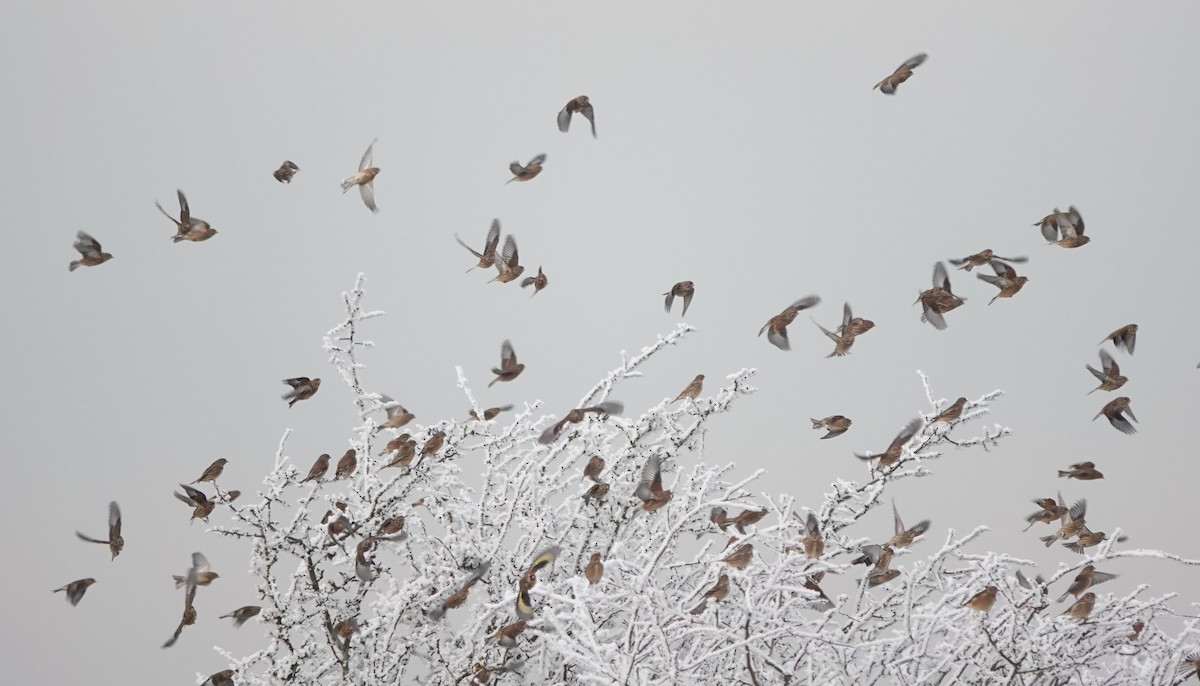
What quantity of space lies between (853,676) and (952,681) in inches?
25.5

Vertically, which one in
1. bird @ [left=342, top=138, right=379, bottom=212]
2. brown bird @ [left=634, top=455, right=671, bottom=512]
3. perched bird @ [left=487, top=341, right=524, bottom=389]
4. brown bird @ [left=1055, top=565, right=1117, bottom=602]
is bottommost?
brown bird @ [left=1055, top=565, right=1117, bottom=602]

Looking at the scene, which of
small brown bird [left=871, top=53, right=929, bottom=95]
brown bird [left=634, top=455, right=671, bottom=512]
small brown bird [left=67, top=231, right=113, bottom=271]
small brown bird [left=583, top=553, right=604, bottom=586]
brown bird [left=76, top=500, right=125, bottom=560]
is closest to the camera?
small brown bird [left=583, top=553, right=604, bottom=586]

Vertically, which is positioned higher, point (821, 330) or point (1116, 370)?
point (821, 330)

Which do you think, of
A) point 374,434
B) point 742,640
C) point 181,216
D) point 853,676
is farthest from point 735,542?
point 181,216

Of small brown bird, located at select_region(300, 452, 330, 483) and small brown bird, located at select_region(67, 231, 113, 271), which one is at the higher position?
small brown bird, located at select_region(67, 231, 113, 271)

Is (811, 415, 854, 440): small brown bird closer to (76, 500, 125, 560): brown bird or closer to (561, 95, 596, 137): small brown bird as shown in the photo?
(561, 95, 596, 137): small brown bird

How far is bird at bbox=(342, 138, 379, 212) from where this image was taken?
6.48 m

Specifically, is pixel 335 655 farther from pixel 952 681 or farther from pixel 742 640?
pixel 952 681

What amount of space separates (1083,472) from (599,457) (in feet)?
10.6

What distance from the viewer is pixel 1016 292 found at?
639 centimetres

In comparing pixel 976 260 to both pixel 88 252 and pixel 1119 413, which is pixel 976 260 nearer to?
pixel 1119 413

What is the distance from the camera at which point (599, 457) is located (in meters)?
5.75

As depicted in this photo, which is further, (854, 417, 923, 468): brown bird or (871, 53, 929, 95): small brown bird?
(871, 53, 929, 95): small brown bird

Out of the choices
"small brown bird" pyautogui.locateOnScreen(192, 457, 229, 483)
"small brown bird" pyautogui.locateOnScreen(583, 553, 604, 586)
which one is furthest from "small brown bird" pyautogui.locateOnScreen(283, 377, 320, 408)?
"small brown bird" pyautogui.locateOnScreen(583, 553, 604, 586)
